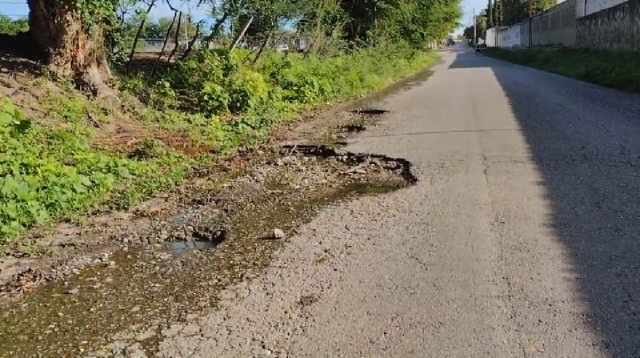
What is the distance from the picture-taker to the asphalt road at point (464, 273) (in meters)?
3.31

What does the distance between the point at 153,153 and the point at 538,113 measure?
7781 mm

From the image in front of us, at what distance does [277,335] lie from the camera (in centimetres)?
342

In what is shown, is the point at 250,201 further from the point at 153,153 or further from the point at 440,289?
the point at 440,289

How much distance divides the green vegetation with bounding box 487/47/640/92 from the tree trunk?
13.3 meters

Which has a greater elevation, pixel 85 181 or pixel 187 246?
pixel 85 181

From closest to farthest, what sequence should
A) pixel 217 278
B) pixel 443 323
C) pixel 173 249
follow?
pixel 443 323
pixel 217 278
pixel 173 249

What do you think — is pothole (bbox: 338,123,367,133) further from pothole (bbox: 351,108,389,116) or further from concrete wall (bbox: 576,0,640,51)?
concrete wall (bbox: 576,0,640,51)

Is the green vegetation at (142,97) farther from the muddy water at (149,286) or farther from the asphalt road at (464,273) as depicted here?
the asphalt road at (464,273)

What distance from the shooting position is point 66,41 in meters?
9.82

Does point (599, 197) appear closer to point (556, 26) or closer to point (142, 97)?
point (142, 97)

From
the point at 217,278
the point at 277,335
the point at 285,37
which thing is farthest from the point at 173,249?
the point at 285,37

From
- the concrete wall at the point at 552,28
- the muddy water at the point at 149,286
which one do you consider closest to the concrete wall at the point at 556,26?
the concrete wall at the point at 552,28

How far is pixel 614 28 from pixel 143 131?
73.7 feet

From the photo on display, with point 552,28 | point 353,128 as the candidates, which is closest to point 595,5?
point 552,28
